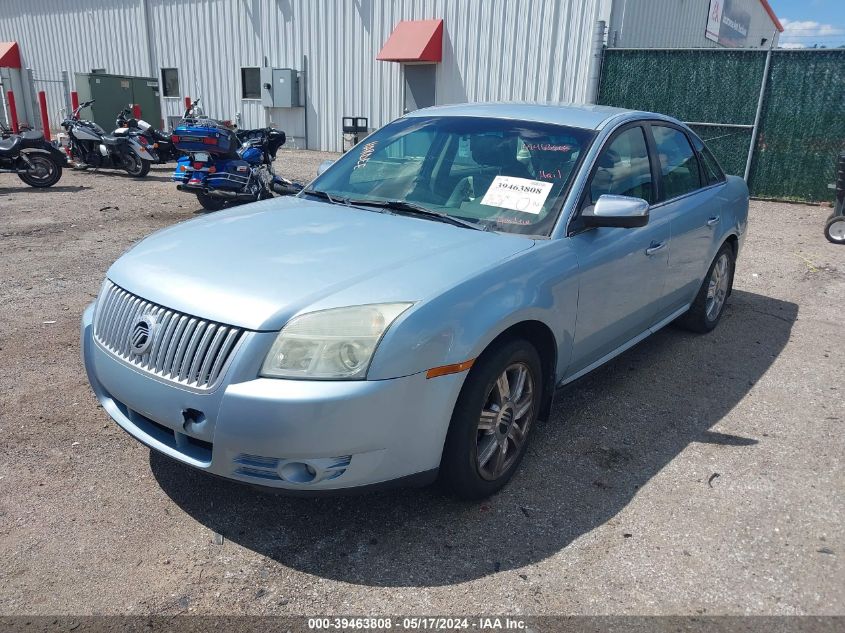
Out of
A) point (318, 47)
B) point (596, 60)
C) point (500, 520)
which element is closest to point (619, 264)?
point (500, 520)

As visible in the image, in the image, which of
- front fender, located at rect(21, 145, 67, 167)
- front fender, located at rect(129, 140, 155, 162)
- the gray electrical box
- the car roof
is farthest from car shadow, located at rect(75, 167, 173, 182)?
the car roof

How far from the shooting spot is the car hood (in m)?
2.53

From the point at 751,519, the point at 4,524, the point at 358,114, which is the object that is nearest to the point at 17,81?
the point at 358,114

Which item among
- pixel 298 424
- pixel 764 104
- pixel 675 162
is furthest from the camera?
pixel 764 104

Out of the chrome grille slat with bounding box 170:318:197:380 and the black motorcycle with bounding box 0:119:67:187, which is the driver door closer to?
the chrome grille slat with bounding box 170:318:197:380

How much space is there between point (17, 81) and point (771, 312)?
26790 millimetres

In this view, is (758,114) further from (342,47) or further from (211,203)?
(342,47)

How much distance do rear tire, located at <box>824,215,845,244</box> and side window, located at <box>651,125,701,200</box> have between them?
16.9 ft

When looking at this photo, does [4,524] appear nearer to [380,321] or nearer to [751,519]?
[380,321]

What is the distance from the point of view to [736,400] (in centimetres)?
427

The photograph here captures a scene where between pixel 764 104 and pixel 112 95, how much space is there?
55.6 feet

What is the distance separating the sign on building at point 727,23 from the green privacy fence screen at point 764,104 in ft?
33.1

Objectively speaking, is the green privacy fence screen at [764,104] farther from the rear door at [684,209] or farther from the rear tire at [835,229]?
the rear door at [684,209]

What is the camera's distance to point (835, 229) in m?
8.94
